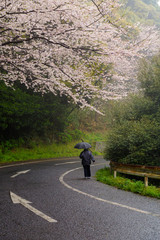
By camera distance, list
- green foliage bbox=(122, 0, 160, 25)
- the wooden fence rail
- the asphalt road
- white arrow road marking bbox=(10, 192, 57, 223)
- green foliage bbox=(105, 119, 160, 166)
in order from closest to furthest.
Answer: the asphalt road
white arrow road marking bbox=(10, 192, 57, 223)
the wooden fence rail
green foliage bbox=(105, 119, 160, 166)
green foliage bbox=(122, 0, 160, 25)

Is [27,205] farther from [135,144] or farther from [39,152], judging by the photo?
[39,152]

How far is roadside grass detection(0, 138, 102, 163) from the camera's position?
2070 centimetres

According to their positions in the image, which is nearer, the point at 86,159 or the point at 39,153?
the point at 86,159

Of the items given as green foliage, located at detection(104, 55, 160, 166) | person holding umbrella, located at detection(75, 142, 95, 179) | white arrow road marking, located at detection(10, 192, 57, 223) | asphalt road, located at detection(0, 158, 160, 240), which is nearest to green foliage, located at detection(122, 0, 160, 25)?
green foliage, located at detection(104, 55, 160, 166)

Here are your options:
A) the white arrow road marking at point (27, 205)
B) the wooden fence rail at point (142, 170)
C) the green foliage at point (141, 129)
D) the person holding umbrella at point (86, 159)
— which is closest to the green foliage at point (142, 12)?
the green foliage at point (141, 129)

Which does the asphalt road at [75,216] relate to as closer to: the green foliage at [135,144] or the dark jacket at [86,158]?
the dark jacket at [86,158]

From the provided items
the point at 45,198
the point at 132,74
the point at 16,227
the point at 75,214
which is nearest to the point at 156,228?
the point at 75,214

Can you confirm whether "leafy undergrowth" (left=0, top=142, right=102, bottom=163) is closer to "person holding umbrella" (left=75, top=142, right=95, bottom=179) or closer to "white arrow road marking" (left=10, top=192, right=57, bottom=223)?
"person holding umbrella" (left=75, top=142, right=95, bottom=179)

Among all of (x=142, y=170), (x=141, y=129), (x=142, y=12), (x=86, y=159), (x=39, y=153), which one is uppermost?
(x=142, y=12)

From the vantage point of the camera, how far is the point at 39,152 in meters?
24.2

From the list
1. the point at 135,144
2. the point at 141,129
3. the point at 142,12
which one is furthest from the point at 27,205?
the point at 142,12

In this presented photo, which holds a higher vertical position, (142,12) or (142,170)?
(142,12)

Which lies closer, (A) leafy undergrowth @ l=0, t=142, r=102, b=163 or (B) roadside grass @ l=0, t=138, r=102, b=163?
(A) leafy undergrowth @ l=0, t=142, r=102, b=163

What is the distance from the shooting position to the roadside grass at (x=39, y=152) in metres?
20.7
